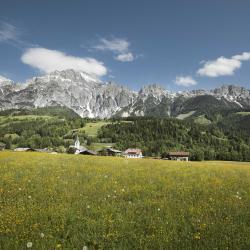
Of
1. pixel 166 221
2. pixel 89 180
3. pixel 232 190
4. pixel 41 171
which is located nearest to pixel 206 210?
pixel 166 221

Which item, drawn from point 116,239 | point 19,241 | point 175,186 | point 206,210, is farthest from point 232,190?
point 19,241

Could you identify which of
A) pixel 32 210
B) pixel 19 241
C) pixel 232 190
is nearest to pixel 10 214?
pixel 32 210

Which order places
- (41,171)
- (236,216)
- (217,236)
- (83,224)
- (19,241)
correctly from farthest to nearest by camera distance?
(41,171) < (236,216) < (83,224) < (217,236) < (19,241)

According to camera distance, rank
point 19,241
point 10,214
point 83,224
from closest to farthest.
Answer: point 19,241 → point 83,224 → point 10,214

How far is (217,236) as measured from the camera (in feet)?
27.3

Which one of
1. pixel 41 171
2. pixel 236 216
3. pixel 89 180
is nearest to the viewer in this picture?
pixel 236 216

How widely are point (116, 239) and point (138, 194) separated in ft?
16.7

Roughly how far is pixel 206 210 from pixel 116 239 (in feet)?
14.0

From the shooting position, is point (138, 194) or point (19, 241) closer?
point (19, 241)

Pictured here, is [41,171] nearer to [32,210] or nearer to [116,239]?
[32,210]

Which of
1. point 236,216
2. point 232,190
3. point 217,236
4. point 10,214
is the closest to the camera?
point 217,236

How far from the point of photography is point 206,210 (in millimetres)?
10648

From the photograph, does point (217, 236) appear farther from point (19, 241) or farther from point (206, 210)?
point (19, 241)

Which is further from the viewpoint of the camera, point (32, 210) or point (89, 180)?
point (89, 180)
